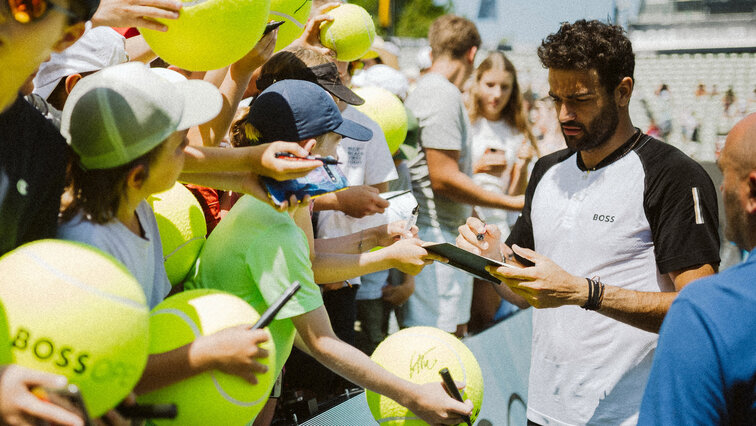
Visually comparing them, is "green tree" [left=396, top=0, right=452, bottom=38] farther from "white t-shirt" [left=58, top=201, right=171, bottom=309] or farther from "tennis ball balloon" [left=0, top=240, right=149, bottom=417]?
"tennis ball balloon" [left=0, top=240, right=149, bottom=417]

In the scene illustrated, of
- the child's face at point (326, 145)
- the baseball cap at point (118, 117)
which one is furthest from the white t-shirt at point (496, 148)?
the baseball cap at point (118, 117)

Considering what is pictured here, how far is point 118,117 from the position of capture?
5.75 ft

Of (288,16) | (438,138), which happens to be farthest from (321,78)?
(438,138)

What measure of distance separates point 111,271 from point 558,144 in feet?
22.1

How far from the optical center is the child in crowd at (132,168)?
173 cm

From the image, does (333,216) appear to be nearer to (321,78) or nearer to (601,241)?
(321,78)

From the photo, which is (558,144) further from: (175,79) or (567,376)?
(175,79)

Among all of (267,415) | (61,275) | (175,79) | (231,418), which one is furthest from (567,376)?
(61,275)

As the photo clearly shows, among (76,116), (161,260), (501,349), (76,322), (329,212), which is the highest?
(76,116)

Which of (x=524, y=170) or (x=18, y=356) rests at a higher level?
(x=18, y=356)

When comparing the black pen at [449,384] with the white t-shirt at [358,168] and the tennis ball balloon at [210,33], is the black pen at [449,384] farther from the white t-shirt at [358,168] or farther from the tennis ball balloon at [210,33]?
the white t-shirt at [358,168]

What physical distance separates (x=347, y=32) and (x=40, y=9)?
222 centimetres

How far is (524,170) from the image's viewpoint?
5.68m

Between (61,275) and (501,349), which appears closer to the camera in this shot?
(61,275)
